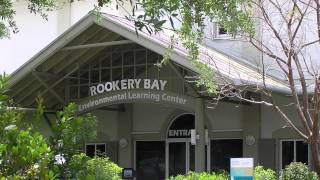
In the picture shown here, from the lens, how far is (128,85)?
624 inches

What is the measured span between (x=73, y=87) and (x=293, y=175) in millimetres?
8478

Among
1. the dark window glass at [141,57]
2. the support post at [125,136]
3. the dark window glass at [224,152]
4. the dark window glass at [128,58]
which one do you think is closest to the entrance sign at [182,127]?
the dark window glass at [224,152]

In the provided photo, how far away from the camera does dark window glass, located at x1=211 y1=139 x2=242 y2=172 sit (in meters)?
17.6

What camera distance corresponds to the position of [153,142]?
19.2 metres

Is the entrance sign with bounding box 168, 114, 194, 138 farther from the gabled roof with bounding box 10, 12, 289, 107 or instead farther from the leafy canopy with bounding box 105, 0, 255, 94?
the leafy canopy with bounding box 105, 0, 255, 94

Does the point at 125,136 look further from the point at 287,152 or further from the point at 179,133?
the point at 287,152

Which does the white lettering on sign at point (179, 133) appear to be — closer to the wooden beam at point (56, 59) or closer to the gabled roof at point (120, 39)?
the gabled roof at point (120, 39)

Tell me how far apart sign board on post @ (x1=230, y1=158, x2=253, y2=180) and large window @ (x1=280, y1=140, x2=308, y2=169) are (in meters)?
7.25

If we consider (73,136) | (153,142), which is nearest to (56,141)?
(73,136)

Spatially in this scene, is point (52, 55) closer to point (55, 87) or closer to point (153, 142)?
point (55, 87)

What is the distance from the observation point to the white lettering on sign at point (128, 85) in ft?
50.5

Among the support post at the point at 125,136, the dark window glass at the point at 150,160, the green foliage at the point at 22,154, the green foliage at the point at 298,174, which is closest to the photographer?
the green foliage at the point at 22,154

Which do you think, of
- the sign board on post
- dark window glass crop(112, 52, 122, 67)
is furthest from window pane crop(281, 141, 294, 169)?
the sign board on post

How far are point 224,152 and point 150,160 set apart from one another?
271 cm
